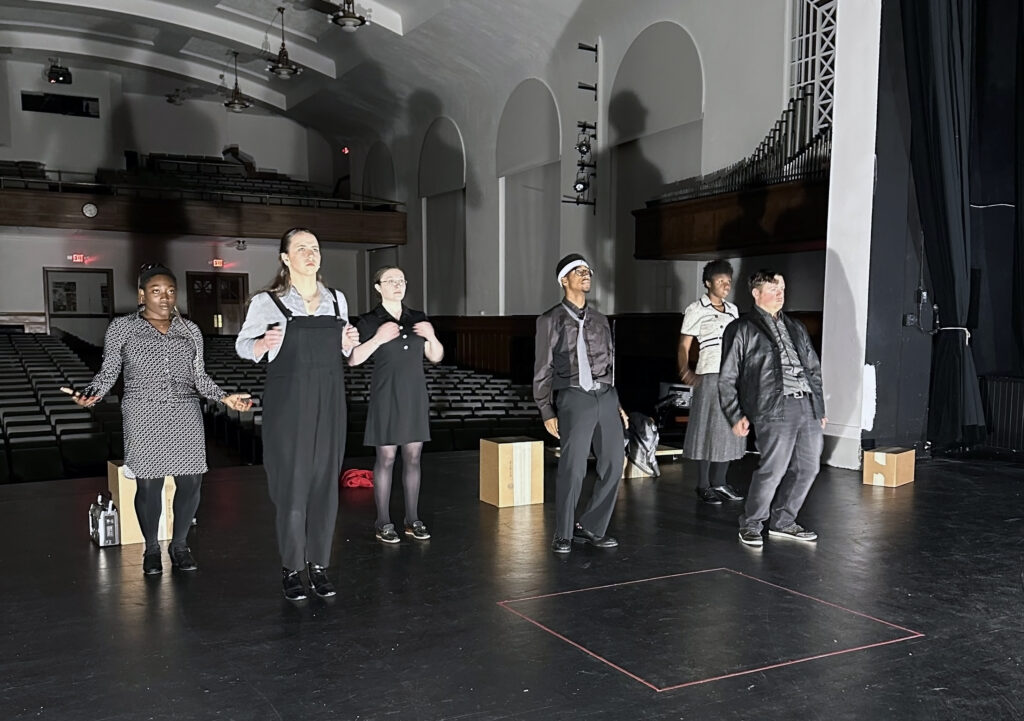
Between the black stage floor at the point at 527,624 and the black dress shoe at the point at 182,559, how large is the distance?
2.9 inches

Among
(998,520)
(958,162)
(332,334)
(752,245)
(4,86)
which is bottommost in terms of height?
(998,520)

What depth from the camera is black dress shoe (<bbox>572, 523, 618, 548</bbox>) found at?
13.9 ft

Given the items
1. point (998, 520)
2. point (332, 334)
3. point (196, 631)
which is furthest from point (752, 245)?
point (196, 631)

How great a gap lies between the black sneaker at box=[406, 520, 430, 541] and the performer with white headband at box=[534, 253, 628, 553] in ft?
2.56

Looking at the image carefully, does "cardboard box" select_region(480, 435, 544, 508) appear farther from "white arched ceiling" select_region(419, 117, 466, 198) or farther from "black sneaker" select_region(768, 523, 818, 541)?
"white arched ceiling" select_region(419, 117, 466, 198)

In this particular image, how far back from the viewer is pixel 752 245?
26.7 ft

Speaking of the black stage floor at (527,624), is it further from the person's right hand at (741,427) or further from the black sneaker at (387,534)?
the person's right hand at (741,427)

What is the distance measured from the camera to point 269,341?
3.14 metres

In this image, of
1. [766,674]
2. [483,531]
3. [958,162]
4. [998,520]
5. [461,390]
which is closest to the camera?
[766,674]

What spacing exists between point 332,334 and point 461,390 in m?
7.66

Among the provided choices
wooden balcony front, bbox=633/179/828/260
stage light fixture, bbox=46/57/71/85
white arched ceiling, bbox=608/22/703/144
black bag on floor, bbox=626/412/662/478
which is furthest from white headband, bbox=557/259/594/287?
stage light fixture, bbox=46/57/71/85

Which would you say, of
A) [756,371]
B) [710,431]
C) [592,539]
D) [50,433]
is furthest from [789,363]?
[50,433]

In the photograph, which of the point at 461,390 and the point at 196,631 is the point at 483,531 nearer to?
the point at 196,631

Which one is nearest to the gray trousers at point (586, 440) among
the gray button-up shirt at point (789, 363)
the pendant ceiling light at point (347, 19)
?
the gray button-up shirt at point (789, 363)
